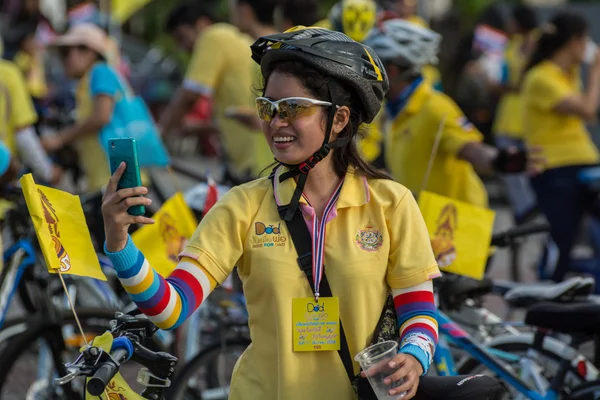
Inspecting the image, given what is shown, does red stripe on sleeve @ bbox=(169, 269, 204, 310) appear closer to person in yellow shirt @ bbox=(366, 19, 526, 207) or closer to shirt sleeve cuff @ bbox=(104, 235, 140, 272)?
shirt sleeve cuff @ bbox=(104, 235, 140, 272)

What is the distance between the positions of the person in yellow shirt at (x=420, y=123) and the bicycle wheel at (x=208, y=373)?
1268mm

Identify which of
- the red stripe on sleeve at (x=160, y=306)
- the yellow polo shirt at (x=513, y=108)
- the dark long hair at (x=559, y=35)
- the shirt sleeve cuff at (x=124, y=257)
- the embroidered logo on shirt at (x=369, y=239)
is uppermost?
the dark long hair at (x=559, y=35)

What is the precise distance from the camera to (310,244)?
2.81 m

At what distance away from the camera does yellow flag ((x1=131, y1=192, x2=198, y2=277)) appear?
412cm

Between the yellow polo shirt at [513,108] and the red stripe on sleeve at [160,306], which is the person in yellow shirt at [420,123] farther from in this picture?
the yellow polo shirt at [513,108]

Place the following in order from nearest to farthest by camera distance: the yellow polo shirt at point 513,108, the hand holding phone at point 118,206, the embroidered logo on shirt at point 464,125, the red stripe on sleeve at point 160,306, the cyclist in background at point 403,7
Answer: the hand holding phone at point 118,206, the red stripe on sleeve at point 160,306, the embroidered logo on shirt at point 464,125, the cyclist in background at point 403,7, the yellow polo shirt at point 513,108

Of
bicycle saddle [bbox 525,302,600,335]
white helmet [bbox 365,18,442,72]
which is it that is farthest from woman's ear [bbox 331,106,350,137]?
white helmet [bbox 365,18,442,72]

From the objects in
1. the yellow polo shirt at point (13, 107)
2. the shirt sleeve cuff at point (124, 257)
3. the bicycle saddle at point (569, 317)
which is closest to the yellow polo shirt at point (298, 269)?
the shirt sleeve cuff at point (124, 257)

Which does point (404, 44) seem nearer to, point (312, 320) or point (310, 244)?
point (310, 244)

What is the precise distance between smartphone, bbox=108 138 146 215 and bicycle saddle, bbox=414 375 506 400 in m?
0.85

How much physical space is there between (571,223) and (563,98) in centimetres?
82

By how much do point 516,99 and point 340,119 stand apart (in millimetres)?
7636

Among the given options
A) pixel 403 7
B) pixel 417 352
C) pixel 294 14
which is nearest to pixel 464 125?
pixel 294 14

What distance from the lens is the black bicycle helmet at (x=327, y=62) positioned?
2.81 m
